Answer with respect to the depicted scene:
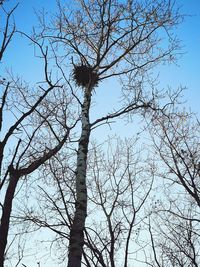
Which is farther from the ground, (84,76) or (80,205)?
(84,76)

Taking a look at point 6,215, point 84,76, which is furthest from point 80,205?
point 84,76

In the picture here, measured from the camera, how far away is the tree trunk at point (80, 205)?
3.62 m

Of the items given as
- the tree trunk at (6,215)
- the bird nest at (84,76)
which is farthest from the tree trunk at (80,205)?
the tree trunk at (6,215)

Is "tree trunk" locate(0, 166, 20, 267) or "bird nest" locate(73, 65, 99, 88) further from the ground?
"bird nest" locate(73, 65, 99, 88)

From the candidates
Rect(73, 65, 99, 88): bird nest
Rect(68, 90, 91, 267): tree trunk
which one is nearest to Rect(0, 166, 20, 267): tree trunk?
Rect(68, 90, 91, 267): tree trunk

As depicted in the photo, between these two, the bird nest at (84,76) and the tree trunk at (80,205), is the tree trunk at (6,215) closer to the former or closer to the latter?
the tree trunk at (80,205)

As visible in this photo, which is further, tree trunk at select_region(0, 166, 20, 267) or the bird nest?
the bird nest

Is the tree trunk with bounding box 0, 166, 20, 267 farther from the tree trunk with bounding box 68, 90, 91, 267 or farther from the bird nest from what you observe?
the bird nest

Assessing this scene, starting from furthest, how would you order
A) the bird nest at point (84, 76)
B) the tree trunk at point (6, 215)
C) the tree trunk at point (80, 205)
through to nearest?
the bird nest at point (84, 76) < the tree trunk at point (80, 205) < the tree trunk at point (6, 215)

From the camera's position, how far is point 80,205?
417cm

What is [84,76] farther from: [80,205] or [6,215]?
[6,215]

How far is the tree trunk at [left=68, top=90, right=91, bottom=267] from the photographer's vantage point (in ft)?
11.9

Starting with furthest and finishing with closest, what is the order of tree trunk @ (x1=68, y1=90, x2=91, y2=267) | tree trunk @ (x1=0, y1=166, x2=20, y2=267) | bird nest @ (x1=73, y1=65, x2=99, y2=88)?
1. bird nest @ (x1=73, y1=65, x2=99, y2=88)
2. tree trunk @ (x1=68, y1=90, x2=91, y2=267)
3. tree trunk @ (x1=0, y1=166, x2=20, y2=267)

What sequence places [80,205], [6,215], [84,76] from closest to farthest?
1. [6,215]
2. [80,205]
3. [84,76]
